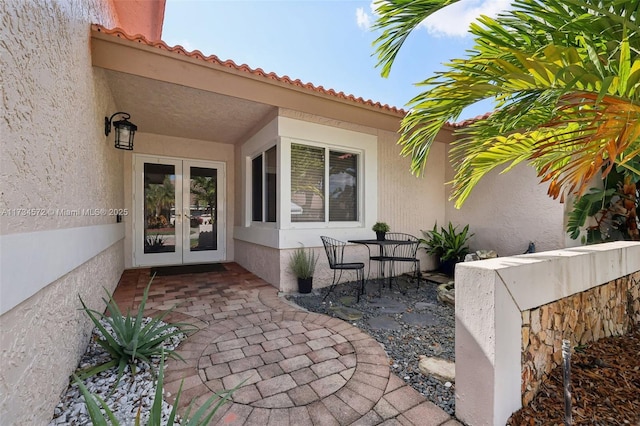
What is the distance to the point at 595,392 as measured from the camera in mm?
1970

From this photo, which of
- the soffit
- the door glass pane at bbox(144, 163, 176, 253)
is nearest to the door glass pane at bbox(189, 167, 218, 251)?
the door glass pane at bbox(144, 163, 176, 253)

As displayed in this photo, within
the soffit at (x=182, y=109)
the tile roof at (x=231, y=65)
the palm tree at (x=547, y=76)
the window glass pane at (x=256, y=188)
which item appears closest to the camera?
the palm tree at (x=547, y=76)

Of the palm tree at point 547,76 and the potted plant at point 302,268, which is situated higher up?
the palm tree at point 547,76

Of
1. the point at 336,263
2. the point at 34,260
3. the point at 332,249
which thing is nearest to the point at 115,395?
the point at 34,260

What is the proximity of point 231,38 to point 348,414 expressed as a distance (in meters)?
6.68

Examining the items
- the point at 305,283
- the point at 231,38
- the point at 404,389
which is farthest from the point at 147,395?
the point at 231,38

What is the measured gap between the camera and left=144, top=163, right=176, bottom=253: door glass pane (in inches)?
249

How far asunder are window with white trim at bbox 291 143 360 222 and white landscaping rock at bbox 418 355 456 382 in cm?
305

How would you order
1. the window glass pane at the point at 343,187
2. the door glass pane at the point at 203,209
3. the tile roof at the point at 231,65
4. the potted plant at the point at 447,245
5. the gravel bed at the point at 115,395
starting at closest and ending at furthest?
1. the gravel bed at the point at 115,395
2. the tile roof at the point at 231,65
3. the window glass pane at the point at 343,187
4. the potted plant at the point at 447,245
5. the door glass pane at the point at 203,209

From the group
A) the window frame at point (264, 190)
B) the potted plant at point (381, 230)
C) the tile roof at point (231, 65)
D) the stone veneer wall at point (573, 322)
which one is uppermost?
the tile roof at point (231, 65)

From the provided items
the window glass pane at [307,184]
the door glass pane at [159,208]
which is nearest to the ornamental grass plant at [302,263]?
the window glass pane at [307,184]

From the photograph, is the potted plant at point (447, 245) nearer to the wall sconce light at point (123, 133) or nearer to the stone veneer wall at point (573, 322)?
the stone veneer wall at point (573, 322)

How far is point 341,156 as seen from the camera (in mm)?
5379

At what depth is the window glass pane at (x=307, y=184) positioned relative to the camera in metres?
4.87
